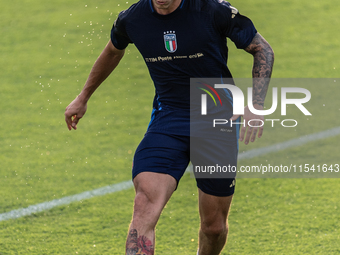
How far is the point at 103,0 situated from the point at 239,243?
907 centimetres

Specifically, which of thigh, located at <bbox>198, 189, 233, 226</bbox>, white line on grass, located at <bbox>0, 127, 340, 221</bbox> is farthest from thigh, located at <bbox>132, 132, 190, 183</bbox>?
white line on grass, located at <bbox>0, 127, 340, 221</bbox>

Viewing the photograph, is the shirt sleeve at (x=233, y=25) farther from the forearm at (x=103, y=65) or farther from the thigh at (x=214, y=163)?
the forearm at (x=103, y=65)

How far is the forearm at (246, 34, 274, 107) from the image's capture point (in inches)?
156

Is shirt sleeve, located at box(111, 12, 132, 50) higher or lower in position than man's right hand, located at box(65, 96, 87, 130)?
higher

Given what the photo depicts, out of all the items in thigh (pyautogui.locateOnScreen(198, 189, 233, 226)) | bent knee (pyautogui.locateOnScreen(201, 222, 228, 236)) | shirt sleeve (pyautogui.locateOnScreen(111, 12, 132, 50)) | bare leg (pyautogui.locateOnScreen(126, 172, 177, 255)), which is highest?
shirt sleeve (pyautogui.locateOnScreen(111, 12, 132, 50))

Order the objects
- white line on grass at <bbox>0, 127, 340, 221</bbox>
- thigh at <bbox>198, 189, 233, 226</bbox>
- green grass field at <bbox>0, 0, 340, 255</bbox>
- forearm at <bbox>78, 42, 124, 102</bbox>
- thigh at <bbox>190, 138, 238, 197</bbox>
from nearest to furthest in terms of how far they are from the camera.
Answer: thigh at <bbox>190, 138, 238, 197</bbox> < thigh at <bbox>198, 189, 233, 226</bbox> < forearm at <bbox>78, 42, 124, 102</bbox> < green grass field at <bbox>0, 0, 340, 255</bbox> < white line on grass at <bbox>0, 127, 340, 221</bbox>

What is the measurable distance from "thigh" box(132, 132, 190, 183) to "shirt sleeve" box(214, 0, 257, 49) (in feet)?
2.55

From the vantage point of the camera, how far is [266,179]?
20.7ft

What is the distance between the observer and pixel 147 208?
358 cm

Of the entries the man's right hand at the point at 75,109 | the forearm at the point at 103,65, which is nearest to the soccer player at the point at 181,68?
the forearm at the point at 103,65

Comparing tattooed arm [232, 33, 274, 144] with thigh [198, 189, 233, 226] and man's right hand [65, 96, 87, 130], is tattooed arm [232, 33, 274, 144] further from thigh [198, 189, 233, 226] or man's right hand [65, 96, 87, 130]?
man's right hand [65, 96, 87, 130]

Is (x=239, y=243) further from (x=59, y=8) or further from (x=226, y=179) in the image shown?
(x=59, y=8)

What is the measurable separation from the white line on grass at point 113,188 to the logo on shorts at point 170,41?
2.42 metres

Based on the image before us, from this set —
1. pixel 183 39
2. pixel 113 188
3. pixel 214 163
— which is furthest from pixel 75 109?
pixel 113 188
